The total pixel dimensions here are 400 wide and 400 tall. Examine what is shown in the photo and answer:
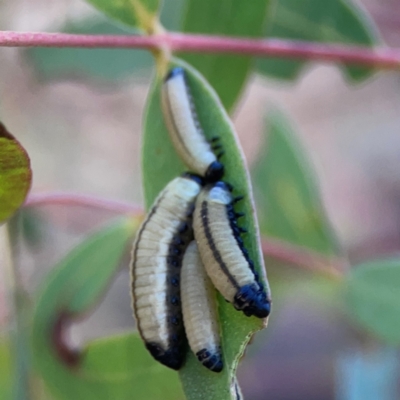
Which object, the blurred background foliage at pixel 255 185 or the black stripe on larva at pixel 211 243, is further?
the blurred background foliage at pixel 255 185

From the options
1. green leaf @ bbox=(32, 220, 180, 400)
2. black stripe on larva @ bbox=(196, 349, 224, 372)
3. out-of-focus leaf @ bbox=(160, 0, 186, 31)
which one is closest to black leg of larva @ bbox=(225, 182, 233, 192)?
black stripe on larva @ bbox=(196, 349, 224, 372)

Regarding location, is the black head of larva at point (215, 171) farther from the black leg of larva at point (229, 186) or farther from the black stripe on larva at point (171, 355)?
the black stripe on larva at point (171, 355)

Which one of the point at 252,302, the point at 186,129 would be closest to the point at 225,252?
the point at 252,302

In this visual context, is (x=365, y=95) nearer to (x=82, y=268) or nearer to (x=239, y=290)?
(x=82, y=268)

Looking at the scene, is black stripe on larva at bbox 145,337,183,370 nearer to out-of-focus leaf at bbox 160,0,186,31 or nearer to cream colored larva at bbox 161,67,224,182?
cream colored larva at bbox 161,67,224,182

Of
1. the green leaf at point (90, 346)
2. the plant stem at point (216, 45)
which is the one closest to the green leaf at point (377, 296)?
the plant stem at point (216, 45)

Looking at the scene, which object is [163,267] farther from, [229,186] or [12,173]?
[12,173]
